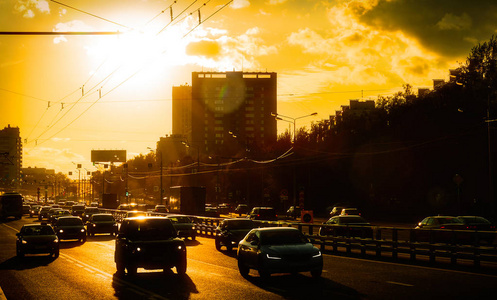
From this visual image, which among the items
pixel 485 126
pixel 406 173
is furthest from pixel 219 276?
pixel 406 173

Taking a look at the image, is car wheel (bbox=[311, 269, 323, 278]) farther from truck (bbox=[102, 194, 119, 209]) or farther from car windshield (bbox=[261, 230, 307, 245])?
truck (bbox=[102, 194, 119, 209])

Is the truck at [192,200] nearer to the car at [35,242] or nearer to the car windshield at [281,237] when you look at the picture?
the car at [35,242]

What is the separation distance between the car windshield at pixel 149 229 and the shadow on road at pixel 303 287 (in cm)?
297

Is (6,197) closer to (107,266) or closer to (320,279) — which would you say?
(107,266)

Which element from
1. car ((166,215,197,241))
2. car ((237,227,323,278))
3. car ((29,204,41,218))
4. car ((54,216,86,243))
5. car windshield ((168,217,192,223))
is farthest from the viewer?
car ((29,204,41,218))

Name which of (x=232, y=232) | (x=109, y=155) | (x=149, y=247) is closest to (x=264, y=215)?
(x=232, y=232)

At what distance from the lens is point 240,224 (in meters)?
31.6

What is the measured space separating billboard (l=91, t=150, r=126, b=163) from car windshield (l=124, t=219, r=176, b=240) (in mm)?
150880

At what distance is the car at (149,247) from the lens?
18688 mm

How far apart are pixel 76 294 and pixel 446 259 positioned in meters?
13.4

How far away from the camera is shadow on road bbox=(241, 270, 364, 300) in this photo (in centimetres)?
1402

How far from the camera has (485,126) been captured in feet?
211

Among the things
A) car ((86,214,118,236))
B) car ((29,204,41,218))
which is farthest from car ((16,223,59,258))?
car ((29,204,41,218))

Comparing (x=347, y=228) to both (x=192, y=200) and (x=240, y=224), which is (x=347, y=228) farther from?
(x=192, y=200)
